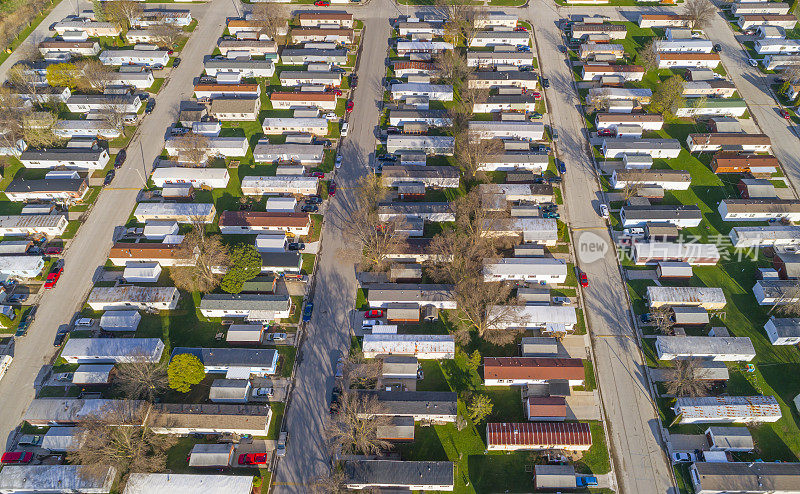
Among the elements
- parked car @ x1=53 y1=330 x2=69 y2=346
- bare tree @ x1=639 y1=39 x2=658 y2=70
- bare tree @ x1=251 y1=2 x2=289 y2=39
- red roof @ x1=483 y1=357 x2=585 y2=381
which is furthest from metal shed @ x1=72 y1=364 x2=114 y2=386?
bare tree @ x1=639 y1=39 x2=658 y2=70

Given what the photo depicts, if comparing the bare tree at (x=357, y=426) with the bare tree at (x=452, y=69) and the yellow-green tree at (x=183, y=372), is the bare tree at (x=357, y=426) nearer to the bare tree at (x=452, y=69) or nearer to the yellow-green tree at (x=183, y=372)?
the yellow-green tree at (x=183, y=372)

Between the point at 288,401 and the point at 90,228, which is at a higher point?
the point at 90,228

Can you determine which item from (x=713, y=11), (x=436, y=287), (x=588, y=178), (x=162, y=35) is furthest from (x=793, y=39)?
A: (x=162, y=35)

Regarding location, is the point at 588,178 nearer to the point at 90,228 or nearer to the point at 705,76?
the point at 705,76

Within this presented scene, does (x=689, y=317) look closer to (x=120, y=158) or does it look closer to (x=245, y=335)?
(x=245, y=335)

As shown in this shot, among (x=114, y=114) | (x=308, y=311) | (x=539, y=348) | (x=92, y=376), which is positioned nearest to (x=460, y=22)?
(x=114, y=114)
